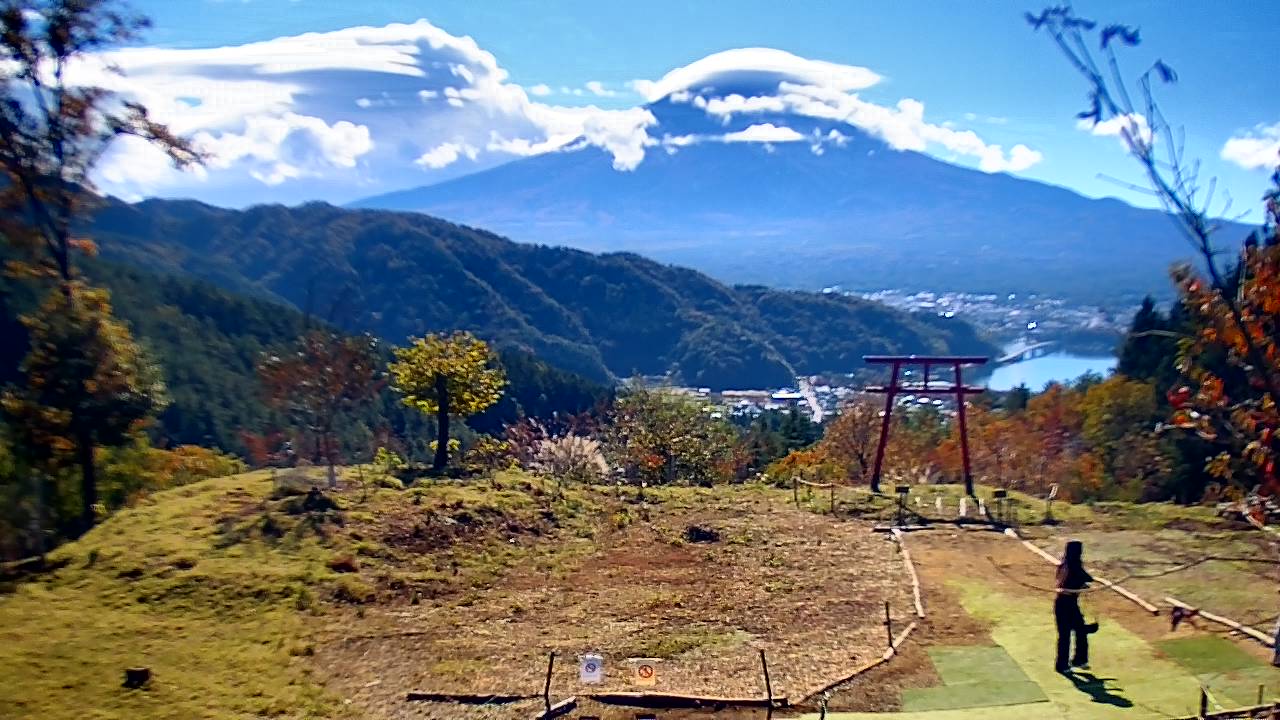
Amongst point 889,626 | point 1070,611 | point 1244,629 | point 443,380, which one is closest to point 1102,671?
point 1070,611

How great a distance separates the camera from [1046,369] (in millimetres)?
132250

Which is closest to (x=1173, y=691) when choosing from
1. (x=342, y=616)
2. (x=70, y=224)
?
(x=342, y=616)

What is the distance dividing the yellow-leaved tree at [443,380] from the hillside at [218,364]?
22167 mm

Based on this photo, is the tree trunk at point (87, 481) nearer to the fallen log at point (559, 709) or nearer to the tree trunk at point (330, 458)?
the tree trunk at point (330, 458)

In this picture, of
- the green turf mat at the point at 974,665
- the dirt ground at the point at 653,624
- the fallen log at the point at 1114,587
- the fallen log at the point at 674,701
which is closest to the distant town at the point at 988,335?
the fallen log at the point at 1114,587

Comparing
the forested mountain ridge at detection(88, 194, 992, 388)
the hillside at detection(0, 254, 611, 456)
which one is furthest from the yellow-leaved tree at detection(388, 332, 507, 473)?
the forested mountain ridge at detection(88, 194, 992, 388)

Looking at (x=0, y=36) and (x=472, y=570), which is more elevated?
(x=0, y=36)

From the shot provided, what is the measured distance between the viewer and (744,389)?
12131 centimetres

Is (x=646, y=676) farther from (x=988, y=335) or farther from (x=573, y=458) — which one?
(x=988, y=335)

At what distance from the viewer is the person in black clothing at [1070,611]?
9367 millimetres

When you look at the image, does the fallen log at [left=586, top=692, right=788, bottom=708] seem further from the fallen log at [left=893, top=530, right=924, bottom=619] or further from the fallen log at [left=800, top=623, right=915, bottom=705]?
the fallen log at [left=893, top=530, right=924, bottom=619]

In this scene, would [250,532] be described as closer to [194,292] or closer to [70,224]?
[70,224]

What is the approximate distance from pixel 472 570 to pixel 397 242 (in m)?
137

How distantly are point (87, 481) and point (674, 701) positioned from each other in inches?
415
